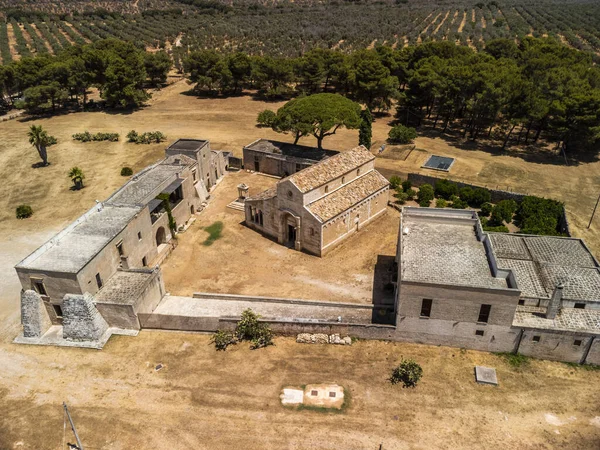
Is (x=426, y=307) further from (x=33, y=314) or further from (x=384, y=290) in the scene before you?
(x=33, y=314)

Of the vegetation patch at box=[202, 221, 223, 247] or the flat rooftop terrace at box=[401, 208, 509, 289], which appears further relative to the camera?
the vegetation patch at box=[202, 221, 223, 247]

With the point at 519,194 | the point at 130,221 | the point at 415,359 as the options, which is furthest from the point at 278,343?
the point at 519,194

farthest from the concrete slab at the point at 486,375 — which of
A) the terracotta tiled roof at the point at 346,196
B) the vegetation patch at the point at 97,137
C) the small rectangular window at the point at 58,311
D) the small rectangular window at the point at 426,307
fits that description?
the vegetation patch at the point at 97,137

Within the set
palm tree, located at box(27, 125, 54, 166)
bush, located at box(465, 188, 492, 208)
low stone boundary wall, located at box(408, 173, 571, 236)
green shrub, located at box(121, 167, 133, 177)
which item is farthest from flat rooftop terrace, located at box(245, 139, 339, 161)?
palm tree, located at box(27, 125, 54, 166)

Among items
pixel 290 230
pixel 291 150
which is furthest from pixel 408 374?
pixel 291 150

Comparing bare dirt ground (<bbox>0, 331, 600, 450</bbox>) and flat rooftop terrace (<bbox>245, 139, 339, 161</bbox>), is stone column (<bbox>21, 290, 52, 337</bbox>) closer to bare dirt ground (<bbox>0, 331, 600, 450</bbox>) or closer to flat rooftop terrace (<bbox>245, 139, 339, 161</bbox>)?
bare dirt ground (<bbox>0, 331, 600, 450</bbox>)

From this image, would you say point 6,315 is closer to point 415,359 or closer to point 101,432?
point 101,432
